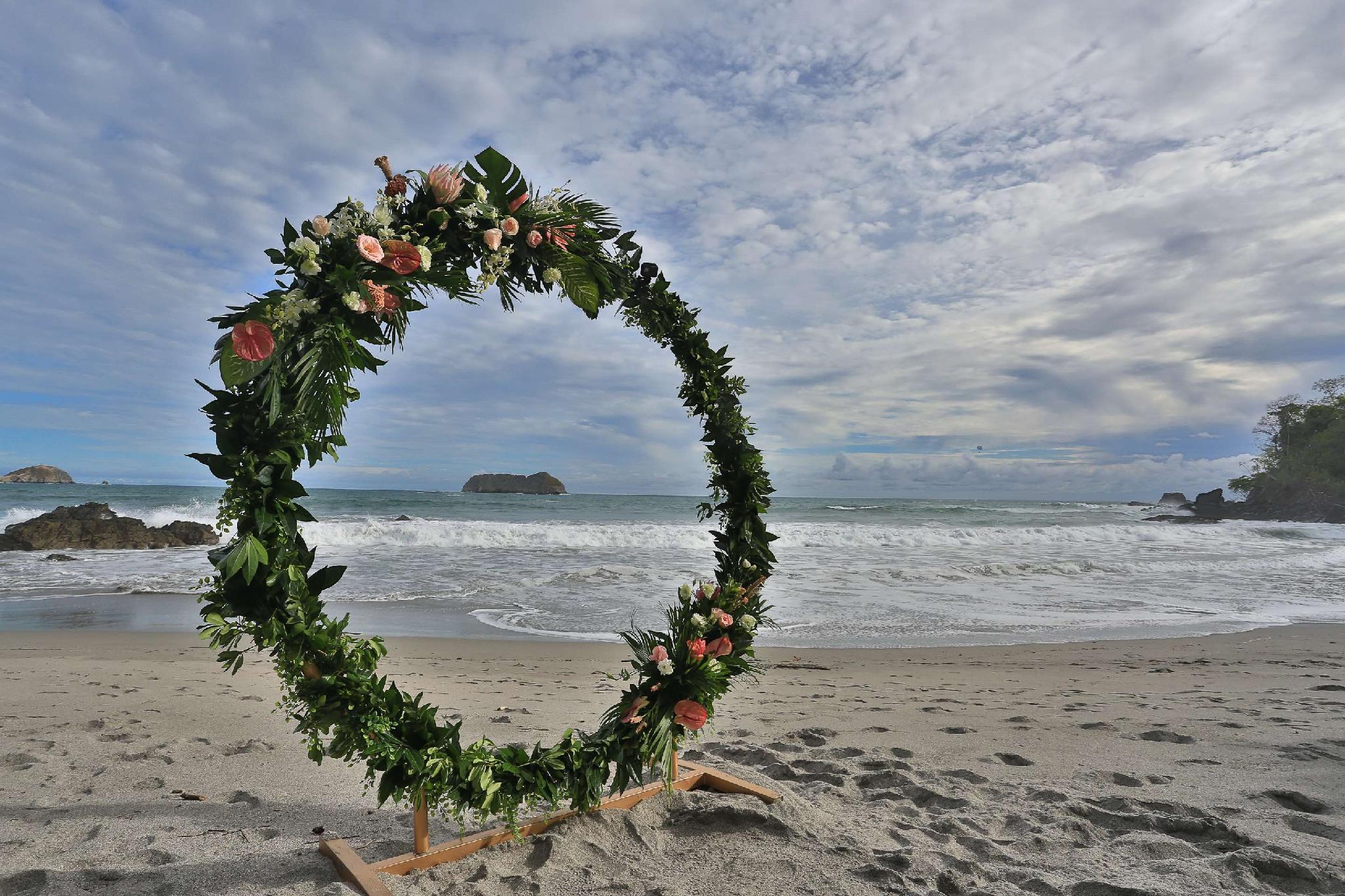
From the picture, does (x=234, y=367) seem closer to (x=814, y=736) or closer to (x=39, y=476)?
(x=814, y=736)

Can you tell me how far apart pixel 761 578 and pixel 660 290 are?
142 cm

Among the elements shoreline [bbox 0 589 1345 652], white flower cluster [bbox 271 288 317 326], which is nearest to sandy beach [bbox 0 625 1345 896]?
shoreline [bbox 0 589 1345 652]

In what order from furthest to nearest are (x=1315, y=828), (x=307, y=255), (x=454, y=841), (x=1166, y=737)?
(x=1166, y=737), (x=1315, y=828), (x=454, y=841), (x=307, y=255)

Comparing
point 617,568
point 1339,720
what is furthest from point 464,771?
point 617,568

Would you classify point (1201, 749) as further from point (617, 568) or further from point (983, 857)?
point (617, 568)

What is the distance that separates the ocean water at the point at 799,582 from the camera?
876 cm

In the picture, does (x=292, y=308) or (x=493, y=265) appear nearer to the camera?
(x=292, y=308)

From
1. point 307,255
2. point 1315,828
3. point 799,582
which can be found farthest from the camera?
point 799,582

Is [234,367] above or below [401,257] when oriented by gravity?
below

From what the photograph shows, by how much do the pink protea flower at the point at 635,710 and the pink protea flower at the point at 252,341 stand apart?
74.4 inches

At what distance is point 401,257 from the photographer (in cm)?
250

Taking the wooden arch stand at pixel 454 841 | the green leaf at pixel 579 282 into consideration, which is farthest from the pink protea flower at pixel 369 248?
the wooden arch stand at pixel 454 841

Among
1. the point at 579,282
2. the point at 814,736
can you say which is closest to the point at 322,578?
the point at 579,282

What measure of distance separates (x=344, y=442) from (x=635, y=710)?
1.56m
